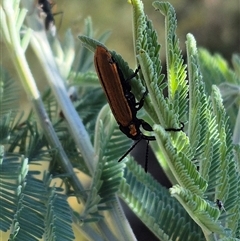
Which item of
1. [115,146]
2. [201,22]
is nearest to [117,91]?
[115,146]

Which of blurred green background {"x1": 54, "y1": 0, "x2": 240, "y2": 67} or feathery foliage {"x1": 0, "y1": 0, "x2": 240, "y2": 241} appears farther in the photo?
blurred green background {"x1": 54, "y1": 0, "x2": 240, "y2": 67}

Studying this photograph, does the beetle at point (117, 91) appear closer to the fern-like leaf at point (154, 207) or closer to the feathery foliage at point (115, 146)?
the feathery foliage at point (115, 146)

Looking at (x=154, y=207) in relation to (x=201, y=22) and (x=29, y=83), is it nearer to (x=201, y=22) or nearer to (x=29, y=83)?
(x=29, y=83)

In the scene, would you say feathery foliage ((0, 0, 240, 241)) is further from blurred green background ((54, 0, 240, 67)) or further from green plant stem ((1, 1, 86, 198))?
blurred green background ((54, 0, 240, 67))

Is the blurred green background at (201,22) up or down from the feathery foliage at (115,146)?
up

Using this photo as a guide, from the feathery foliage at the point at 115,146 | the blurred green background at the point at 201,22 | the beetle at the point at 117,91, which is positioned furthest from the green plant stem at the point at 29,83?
the blurred green background at the point at 201,22

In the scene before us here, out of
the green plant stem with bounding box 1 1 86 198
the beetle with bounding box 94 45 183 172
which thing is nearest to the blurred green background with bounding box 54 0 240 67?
the green plant stem with bounding box 1 1 86 198

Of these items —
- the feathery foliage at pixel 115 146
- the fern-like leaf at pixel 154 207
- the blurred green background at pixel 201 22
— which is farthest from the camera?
the blurred green background at pixel 201 22

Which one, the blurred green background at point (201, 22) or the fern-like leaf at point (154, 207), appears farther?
the blurred green background at point (201, 22)
